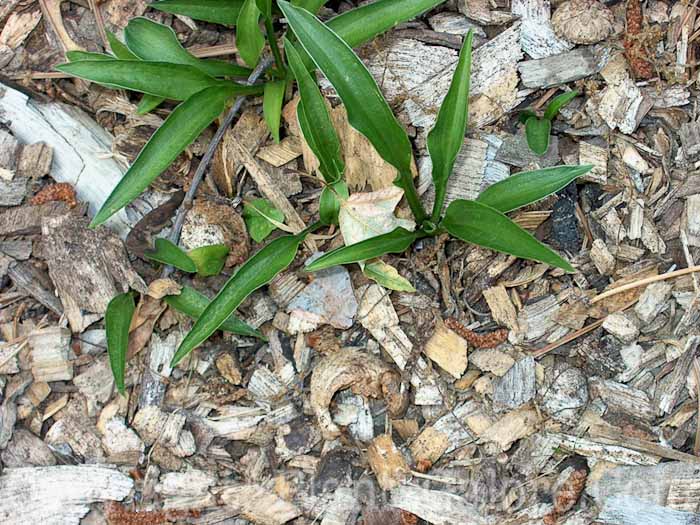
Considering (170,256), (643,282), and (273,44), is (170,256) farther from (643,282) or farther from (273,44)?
(643,282)

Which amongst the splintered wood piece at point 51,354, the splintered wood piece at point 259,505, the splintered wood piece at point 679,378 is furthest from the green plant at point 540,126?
the splintered wood piece at point 51,354

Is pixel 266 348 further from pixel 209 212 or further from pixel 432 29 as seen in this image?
pixel 432 29

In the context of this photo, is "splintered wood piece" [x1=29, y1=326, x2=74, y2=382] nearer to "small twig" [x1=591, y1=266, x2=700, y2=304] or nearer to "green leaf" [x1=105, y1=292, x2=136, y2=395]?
"green leaf" [x1=105, y1=292, x2=136, y2=395]

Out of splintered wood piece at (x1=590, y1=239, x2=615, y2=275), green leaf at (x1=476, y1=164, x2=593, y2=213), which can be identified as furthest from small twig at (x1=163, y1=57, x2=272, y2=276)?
splintered wood piece at (x1=590, y1=239, x2=615, y2=275)

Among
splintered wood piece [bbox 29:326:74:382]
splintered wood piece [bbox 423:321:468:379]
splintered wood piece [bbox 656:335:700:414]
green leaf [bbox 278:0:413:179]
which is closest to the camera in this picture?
green leaf [bbox 278:0:413:179]

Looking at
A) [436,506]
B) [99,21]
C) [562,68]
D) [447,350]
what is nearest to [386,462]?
[436,506]

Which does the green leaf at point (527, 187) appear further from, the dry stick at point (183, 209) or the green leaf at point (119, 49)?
the green leaf at point (119, 49)

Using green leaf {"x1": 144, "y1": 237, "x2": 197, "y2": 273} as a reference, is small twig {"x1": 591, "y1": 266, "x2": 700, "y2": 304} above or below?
below

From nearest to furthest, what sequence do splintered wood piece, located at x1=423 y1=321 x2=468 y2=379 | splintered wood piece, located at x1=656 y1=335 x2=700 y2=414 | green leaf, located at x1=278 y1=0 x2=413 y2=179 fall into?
green leaf, located at x1=278 y1=0 x2=413 y2=179 → splintered wood piece, located at x1=656 y1=335 x2=700 y2=414 → splintered wood piece, located at x1=423 y1=321 x2=468 y2=379

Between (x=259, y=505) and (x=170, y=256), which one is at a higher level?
(x=170, y=256)
